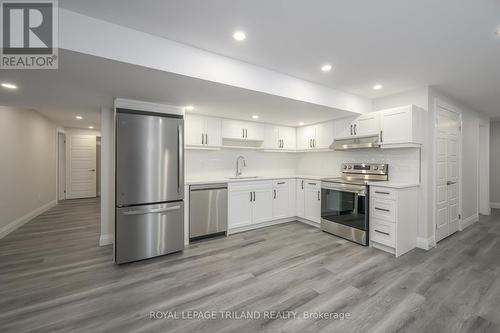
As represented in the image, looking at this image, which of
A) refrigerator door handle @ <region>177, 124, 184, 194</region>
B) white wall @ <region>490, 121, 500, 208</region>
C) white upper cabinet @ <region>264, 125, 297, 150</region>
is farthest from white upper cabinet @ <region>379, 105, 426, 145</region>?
white wall @ <region>490, 121, 500, 208</region>

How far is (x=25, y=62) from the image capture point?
1.95 metres

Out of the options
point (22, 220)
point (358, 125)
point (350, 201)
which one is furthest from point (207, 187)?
point (22, 220)

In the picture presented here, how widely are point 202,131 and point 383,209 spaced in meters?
3.31

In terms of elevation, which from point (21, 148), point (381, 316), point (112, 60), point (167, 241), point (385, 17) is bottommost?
point (381, 316)

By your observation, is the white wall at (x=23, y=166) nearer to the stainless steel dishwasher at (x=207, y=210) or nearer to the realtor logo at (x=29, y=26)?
the realtor logo at (x=29, y=26)

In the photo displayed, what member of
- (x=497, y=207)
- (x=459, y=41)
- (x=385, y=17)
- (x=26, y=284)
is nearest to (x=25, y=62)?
(x=26, y=284)

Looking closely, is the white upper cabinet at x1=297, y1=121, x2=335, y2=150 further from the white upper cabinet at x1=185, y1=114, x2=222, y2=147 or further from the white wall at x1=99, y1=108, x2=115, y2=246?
the white wall at x1=99, y1=108, x2=115, y2=246

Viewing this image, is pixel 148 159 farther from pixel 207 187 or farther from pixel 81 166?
pixel 81 166

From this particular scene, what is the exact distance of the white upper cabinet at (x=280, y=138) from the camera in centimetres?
484

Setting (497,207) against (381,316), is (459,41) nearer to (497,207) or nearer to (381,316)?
(381,316)

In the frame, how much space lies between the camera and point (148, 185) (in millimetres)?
2863

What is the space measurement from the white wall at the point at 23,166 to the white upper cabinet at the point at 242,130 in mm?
3948

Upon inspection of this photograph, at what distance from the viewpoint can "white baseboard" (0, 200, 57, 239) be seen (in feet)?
12.0

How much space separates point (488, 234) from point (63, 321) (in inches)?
250
